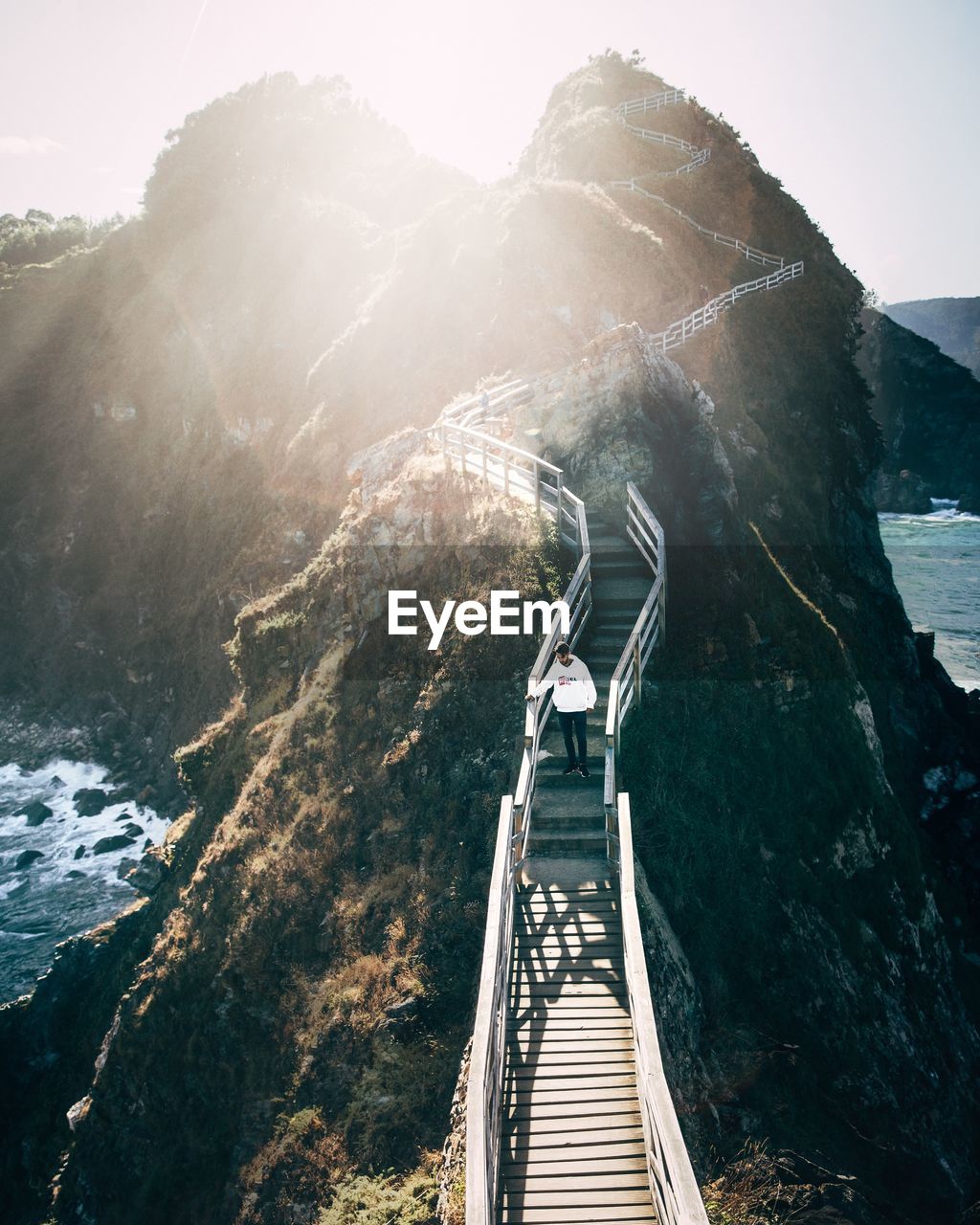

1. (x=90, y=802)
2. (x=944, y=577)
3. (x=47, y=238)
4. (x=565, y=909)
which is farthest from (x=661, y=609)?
(x=47, y=238)

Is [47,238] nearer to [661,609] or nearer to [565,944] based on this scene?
[661,609]

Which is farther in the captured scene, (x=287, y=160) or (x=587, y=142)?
(x=287, y=160)

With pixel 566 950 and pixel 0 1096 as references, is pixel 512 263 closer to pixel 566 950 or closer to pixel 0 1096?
pixel 566 950

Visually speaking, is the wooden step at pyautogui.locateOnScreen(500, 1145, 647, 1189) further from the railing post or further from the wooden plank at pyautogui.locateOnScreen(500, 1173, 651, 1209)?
the railing post

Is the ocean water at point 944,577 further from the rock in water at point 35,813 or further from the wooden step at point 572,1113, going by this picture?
the rock in water at point 35,813

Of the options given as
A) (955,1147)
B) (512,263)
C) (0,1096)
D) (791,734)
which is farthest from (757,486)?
(0,1096)

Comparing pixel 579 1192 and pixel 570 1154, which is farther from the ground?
pixel 570 1154
